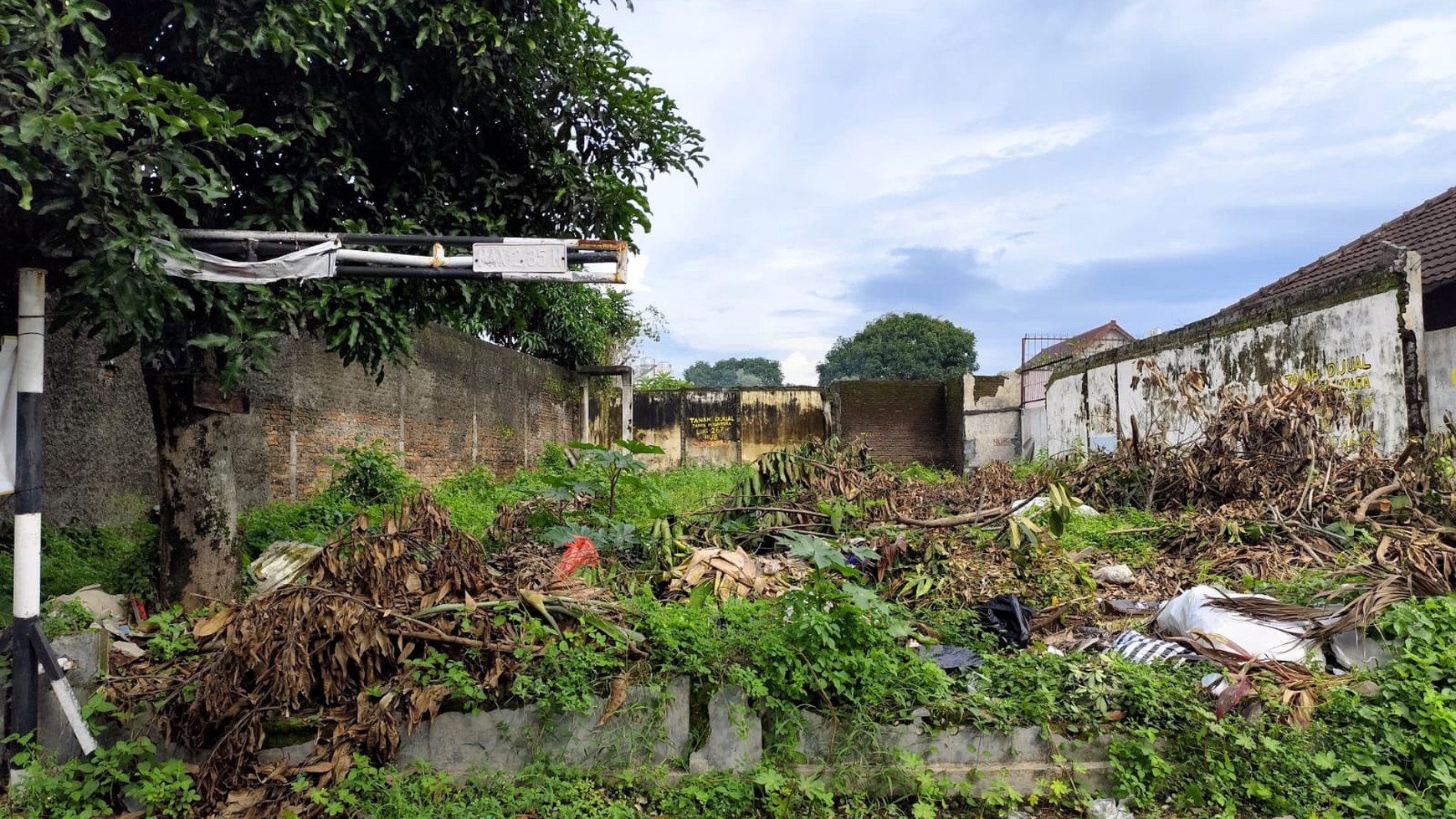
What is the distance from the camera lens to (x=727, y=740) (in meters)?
3.27

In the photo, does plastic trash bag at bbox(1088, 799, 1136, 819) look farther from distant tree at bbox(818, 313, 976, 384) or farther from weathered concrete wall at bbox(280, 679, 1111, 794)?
distant tree at bbox(818, 313, 976, 384)

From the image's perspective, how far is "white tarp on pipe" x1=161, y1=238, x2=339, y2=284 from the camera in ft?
12.0

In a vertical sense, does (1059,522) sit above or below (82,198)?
below

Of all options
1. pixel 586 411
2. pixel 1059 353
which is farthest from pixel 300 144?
pixel 1059 353

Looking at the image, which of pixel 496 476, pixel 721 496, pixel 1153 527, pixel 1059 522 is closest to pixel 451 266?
pixel 1059 522

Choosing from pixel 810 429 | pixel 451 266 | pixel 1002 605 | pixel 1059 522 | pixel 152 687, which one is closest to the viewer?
pixel 152 687

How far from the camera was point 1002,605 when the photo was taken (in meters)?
4.34

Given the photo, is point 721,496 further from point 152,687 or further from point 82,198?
point 82,198

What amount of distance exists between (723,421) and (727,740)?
1370 cm

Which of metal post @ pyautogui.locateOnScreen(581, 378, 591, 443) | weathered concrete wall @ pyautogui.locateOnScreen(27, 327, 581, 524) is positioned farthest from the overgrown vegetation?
metal post @ pyautogui.locateOnScreen(581, 378, 591, 443)

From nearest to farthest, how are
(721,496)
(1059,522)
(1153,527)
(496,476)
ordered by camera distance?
(1059,522) → (1153,527) → (721,496) → (496,476)

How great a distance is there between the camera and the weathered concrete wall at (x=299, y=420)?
5.58 m

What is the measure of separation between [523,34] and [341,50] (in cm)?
110

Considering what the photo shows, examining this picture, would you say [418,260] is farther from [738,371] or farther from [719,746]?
[738,371]
